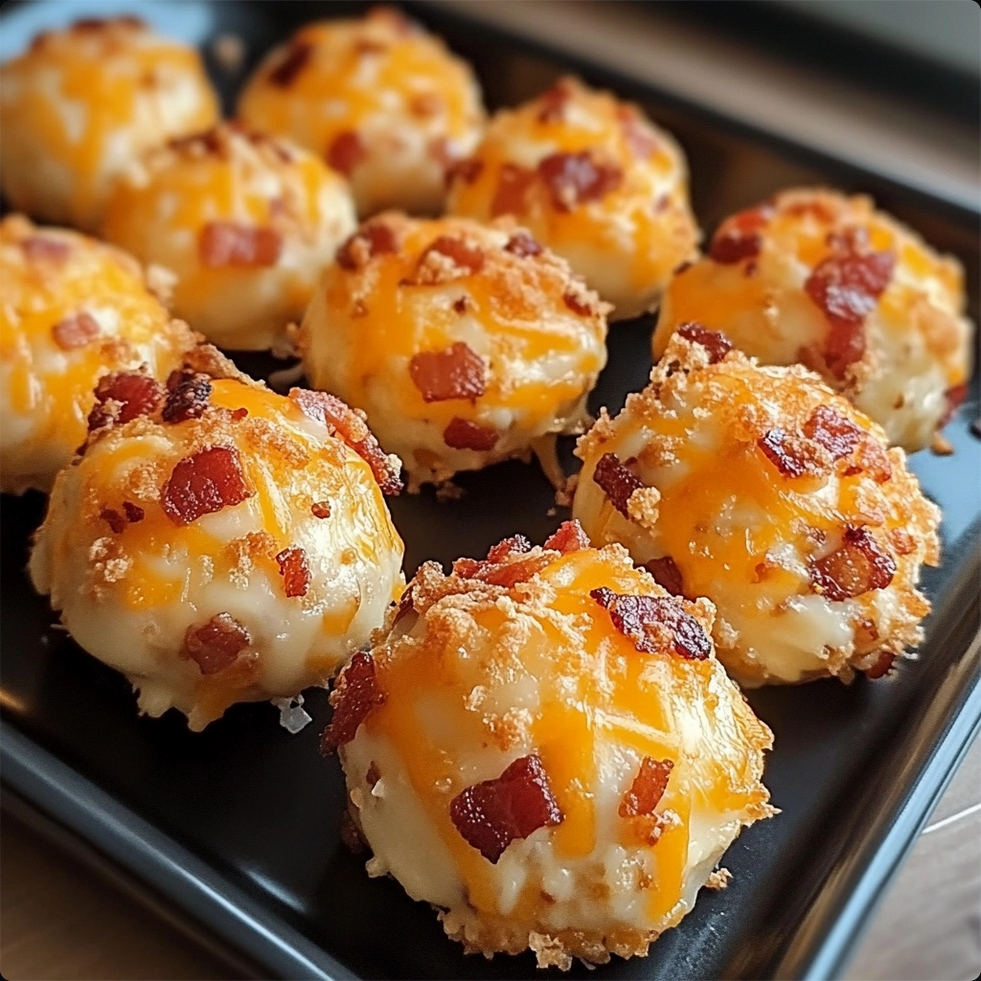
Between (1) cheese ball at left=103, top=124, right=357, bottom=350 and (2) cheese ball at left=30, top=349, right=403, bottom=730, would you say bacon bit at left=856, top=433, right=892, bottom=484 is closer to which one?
(2) cheese ball at left=30, top=349, right=403, bottom=730

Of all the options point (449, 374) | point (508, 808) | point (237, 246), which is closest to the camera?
point (508, 808)

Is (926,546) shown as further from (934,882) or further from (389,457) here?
→ (389,457)

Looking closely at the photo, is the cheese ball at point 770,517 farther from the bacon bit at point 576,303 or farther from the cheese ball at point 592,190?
the cheese ball at point 592,190

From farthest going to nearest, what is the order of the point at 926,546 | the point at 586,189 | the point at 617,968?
the point at 586,189
the point at 926,546
the point at 617,968

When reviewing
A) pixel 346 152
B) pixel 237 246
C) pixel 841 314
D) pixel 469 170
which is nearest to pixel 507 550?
pixel 841 314

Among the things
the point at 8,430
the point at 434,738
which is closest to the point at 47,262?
the point at 8,430

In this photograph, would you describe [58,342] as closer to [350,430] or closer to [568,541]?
[350,430]

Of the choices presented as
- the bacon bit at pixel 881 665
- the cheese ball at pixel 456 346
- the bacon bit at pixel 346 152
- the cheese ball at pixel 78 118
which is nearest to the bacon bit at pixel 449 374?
the cheese ball at pixel 456 346
